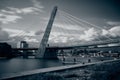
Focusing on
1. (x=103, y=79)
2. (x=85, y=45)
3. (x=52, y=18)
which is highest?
(x=52, y=18)

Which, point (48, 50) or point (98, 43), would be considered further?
point (48, 50)

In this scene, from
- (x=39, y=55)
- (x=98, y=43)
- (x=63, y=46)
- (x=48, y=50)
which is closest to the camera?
(x=98, y=43)

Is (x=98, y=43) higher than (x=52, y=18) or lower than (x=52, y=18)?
lower

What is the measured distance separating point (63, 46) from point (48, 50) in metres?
9.60

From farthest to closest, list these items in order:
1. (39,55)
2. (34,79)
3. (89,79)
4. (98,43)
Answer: (39,55)
(98,43)
(89,79)
(34,79)

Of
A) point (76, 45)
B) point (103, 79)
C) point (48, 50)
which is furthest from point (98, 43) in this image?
point (103, 79)

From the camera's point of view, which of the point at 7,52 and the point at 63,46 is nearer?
the point at 63,46

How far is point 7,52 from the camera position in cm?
7169

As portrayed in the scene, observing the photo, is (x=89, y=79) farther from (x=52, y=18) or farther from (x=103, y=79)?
(x=52, y=18)

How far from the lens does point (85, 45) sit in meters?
53.0

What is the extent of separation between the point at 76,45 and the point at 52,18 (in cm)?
1281

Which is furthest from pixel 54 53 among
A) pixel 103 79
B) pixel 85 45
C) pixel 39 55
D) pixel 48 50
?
pixel 103 79

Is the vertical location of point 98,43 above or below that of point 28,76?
above

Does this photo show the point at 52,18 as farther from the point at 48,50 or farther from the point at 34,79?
the point at 34,79
